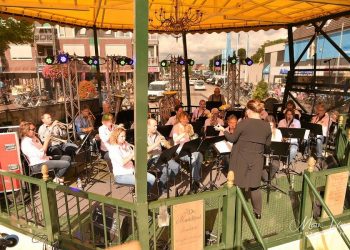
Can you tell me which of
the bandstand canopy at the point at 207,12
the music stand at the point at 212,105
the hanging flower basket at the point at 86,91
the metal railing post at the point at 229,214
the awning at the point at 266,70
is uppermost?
the bandstand canopy at the point at 207,12

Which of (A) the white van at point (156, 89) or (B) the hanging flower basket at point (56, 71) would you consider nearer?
(B) the hanging flower basket at point (56, 71)

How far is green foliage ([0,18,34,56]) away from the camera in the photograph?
58.6ft

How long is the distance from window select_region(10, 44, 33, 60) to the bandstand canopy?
3174 cm

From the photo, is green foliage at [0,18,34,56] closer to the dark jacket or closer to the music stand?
the music stand

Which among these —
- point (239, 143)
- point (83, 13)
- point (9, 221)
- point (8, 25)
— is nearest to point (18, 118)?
point (83, 13)

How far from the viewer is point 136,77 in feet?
7.59

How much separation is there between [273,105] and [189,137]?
6574 mm

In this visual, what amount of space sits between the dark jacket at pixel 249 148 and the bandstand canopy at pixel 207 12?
3275 mm

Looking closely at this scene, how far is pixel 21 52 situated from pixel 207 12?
1410 inches

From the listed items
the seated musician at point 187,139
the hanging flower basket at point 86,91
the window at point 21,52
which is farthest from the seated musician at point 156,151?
the window at point 21,52

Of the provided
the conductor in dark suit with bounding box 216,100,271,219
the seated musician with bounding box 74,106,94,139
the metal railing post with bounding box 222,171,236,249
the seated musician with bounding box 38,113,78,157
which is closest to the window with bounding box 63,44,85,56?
the seated musician with bounding box 74,106,94,139

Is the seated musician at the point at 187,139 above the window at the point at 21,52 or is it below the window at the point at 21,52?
below

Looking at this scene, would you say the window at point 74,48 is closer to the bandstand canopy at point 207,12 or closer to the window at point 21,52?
the window at point 21,52

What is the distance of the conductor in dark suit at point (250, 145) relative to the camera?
154 inches
